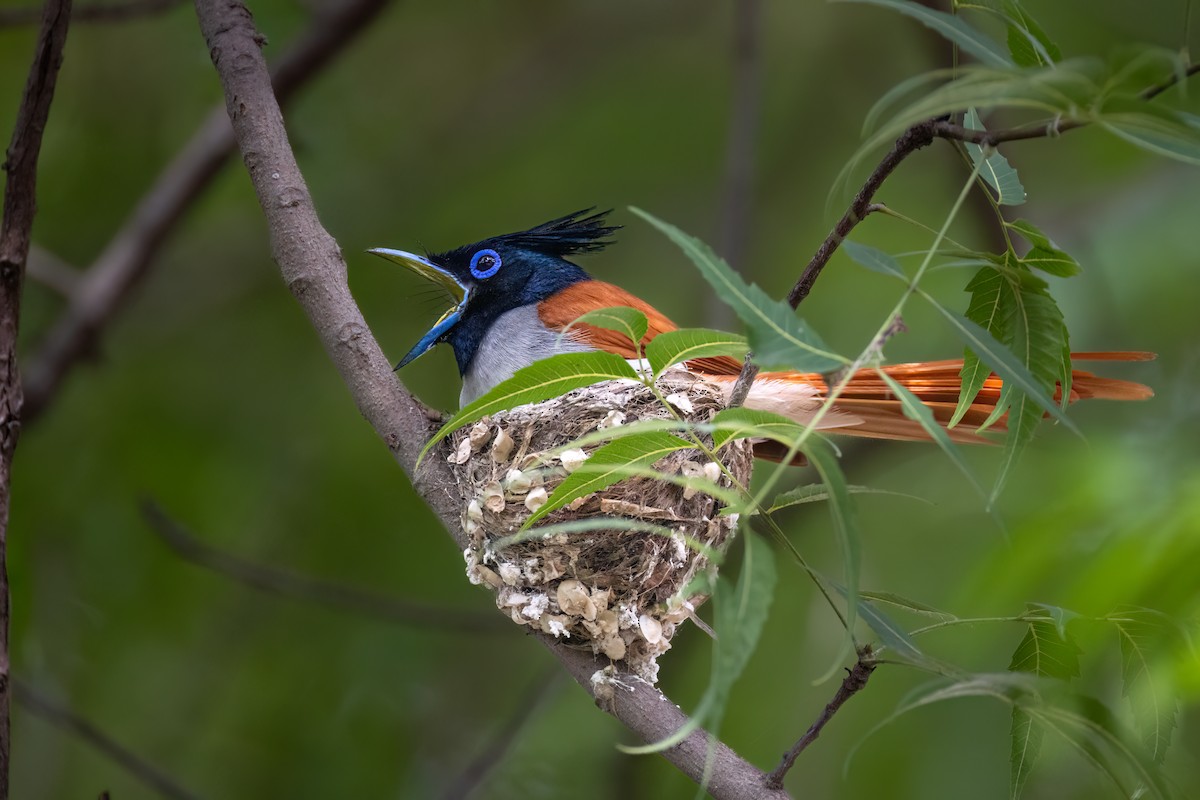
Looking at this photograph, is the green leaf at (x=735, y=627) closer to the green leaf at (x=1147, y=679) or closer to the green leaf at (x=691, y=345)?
the green leaf at (x=691, y=345)

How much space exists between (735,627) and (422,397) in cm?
457

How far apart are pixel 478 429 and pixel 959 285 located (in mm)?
3095

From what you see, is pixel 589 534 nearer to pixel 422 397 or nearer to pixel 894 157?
pixel 894 157

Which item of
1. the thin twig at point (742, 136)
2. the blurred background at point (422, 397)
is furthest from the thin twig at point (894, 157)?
the thin twig at point (742, 136)

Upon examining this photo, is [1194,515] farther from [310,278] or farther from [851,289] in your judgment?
[851,289]

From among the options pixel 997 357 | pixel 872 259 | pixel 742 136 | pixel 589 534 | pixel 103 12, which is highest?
pixel 103 12

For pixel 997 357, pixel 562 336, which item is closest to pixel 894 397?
pixel 562 336

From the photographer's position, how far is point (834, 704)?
2.19 meters

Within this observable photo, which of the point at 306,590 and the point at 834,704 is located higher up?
the point at 834,704

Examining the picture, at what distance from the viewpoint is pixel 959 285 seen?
5.42m

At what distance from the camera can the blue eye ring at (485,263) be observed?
429 cm

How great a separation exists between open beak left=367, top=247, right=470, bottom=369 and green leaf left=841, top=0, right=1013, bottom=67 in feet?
8.12

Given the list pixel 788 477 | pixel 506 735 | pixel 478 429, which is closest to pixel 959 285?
pixel 788 477

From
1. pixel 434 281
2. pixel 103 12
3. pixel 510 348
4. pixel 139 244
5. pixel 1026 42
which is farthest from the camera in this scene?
pixel 139 244
